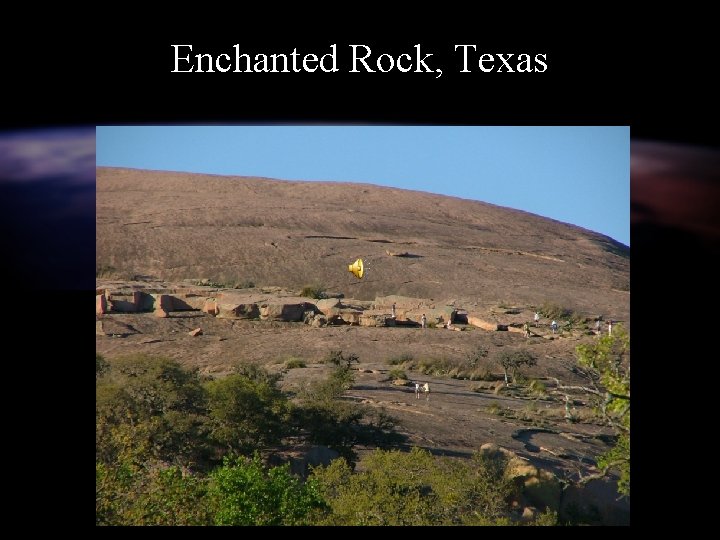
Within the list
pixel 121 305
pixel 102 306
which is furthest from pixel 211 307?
pixel 102 306

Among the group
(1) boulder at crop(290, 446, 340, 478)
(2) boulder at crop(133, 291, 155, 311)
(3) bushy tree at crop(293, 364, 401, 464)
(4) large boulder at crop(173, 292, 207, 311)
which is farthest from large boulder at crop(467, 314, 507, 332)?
(1) boulder at crop(290, 446, 340, 478)

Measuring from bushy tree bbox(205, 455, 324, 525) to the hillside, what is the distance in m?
30.9

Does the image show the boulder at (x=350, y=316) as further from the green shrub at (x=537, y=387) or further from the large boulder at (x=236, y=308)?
the green shrub at (x=537, y=387)

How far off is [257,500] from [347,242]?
1538 inches

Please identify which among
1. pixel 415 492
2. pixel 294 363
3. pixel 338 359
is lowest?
pixel 415 492

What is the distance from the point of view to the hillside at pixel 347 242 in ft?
144

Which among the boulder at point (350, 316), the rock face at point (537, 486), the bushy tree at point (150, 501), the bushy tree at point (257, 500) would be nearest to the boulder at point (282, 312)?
the boulder at point (350, 316)

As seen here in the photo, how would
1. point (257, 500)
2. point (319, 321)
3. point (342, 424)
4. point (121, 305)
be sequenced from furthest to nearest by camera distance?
point (319, 321)
point (121, 305)
point (342, 424)
point (257, 500)

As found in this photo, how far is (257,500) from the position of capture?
1127 centimetres

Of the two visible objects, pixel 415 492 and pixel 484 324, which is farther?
pixel 484 324

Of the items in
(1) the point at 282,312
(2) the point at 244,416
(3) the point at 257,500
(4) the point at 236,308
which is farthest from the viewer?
(1) the point at 282,312

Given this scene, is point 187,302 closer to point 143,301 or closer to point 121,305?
point 143,301
